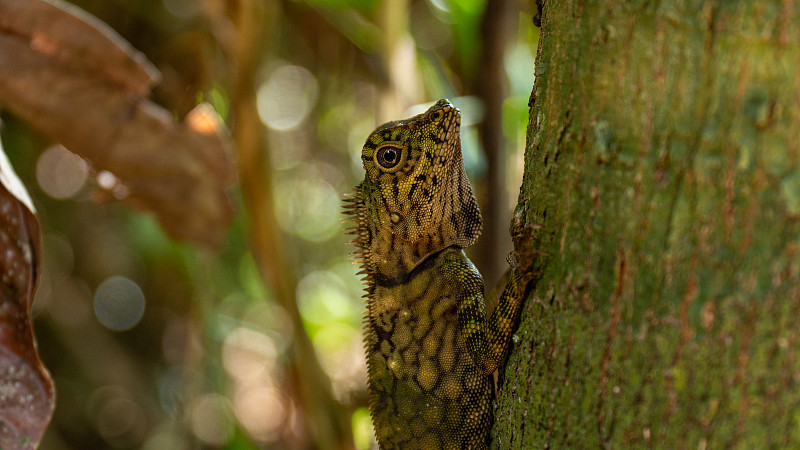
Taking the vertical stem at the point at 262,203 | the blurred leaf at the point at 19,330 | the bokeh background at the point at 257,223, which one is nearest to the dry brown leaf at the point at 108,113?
the bokeh background at the point at 257,223

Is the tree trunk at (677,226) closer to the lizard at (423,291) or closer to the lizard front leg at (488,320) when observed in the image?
the lizard front leg at (488,320)

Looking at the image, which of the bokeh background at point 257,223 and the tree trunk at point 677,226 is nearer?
the tree trunk at point 677,226

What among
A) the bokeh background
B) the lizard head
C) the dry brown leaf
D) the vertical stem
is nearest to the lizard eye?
the lizard head

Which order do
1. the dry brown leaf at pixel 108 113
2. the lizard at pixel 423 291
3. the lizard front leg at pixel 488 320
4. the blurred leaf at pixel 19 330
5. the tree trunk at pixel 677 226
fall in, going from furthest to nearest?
the dry brown leaf at pixel 108 113 < the lizard at pixel 423 291 < the blurred leaf at pixel 19 330 < the lizard front leg at pixel 488 320 < the tree trunk at pixel 677 226

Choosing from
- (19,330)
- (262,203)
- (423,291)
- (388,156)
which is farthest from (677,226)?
(262,203)

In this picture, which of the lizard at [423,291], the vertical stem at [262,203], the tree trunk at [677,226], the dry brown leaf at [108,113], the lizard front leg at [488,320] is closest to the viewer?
the tree trunk at [677,226]

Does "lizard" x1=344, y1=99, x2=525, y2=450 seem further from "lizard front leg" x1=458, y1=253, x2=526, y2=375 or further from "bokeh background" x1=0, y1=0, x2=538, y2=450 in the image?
"bokeh background" x1=0, y1=0, x2=538, y2=450

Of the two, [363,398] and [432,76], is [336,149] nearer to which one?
[432,76]
